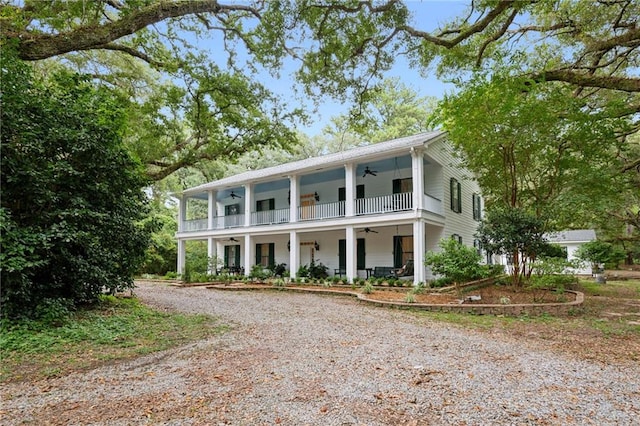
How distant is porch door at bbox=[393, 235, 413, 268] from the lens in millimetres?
15148

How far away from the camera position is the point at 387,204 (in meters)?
13.8

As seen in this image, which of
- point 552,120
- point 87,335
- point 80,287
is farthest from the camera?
point 552,120

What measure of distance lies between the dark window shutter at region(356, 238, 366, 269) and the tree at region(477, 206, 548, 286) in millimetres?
6230

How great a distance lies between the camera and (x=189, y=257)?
22.8 m

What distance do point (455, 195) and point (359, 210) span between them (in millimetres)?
5175

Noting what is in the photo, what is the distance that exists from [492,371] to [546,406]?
0.96 m

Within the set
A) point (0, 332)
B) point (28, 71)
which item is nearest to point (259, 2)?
point (28, 71)

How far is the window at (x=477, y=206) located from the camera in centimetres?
1900

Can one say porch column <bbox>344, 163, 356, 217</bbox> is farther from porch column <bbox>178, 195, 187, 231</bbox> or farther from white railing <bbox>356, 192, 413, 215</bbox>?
porch column <bbox>178, 195, 187, 231</bbox>

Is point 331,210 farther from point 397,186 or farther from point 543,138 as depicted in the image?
point 543,138

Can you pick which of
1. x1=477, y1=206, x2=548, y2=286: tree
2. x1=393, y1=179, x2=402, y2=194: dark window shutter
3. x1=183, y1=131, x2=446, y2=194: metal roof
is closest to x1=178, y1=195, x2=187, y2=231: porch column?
x1=183, y1=131, x2=446, y2=194: metal roof

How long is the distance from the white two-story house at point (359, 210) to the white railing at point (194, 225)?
57mm

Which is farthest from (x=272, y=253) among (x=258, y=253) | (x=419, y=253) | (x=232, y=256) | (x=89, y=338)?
(x=89, y=338)

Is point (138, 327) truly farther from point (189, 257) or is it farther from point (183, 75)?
point (189, 257)
